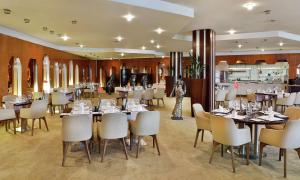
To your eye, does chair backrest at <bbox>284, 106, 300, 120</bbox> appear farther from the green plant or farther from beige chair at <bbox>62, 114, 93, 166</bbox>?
beige chair at <bbox>62, 114, 93, 166</bbox>

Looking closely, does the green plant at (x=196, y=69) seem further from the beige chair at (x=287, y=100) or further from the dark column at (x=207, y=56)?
the beige chair at (x=287, y=100)

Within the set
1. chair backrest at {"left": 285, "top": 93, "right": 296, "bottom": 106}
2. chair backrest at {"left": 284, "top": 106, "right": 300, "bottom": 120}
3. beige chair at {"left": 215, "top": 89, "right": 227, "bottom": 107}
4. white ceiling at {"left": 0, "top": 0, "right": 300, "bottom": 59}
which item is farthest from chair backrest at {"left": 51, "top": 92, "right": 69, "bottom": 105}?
chair backrest at {"left": 285, "top": 93, "right": 296, "bottom": 106}

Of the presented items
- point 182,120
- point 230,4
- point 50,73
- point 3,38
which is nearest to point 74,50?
point 50,73

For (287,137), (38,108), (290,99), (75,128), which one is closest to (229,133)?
(287,137)

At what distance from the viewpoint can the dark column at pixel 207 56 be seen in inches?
349

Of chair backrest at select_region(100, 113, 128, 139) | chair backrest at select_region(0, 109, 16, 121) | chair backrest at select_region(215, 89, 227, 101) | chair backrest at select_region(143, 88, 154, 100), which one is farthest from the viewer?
chair backrest at select_region(143, 88, 154, 100)

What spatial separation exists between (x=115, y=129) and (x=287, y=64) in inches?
570

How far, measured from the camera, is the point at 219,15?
7.31 meters

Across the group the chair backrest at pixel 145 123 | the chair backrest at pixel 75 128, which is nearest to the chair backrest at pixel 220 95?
the chair backrest at pixel 145 123

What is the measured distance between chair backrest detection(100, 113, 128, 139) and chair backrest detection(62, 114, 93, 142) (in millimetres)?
283

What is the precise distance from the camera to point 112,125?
4.55m

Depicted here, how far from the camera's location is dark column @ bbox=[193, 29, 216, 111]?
349 inches

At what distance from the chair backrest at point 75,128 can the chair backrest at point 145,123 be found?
3.02 feet

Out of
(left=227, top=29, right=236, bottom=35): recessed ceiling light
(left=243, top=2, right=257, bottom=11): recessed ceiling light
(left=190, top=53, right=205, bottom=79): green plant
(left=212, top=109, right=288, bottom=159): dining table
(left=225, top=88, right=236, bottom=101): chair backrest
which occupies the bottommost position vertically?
(left=212, top=109, right=288, bottom=159): dining table
